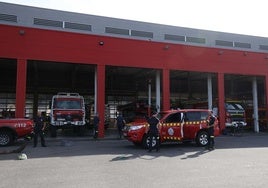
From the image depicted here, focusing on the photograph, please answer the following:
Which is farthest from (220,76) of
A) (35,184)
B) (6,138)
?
(35,184)

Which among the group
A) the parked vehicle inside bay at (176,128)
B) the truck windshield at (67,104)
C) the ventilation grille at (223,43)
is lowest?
the parked vehicle inside bay at (176,128)

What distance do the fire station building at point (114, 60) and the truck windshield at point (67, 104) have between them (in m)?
1.25

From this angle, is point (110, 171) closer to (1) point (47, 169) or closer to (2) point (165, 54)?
(1) point (47, 169)

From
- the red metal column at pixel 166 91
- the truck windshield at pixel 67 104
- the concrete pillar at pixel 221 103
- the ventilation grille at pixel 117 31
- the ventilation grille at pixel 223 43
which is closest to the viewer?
the truck windshield at pixel 67 104

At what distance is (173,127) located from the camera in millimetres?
15602

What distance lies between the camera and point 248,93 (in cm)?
3819

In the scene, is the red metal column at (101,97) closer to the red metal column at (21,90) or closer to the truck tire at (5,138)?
the red metal column at (21,90)

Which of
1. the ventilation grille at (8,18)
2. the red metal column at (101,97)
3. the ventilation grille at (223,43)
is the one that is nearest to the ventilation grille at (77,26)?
Result: the ventilation grille at (8,18)

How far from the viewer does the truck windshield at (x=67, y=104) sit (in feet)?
69.2

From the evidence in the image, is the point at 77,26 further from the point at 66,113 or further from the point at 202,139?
the point at 202,139

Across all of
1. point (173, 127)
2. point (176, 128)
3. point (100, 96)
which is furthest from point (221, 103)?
point (173, 127)

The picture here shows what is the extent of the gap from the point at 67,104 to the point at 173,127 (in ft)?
27.9

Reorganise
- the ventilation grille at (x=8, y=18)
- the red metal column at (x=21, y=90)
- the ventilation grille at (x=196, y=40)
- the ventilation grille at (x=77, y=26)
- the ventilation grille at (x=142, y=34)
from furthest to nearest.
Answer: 1. the ventilation grille at (x=196, y=40)
2. the ventilation grille at (x=142, y=34)
3. the ventilation grille at (x=77, y=26)
4. the ventilation grille at (x=8, y=18)
5. the red metal column at (x=21, y=90)

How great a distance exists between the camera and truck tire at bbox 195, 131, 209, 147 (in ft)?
52.7
